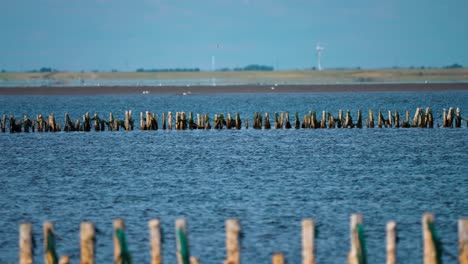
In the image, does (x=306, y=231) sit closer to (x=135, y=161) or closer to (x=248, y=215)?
(x=248, y=215)

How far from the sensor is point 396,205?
30.5 metres

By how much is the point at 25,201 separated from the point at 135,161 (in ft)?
49.5

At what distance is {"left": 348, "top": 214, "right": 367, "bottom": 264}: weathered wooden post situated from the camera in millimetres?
15969

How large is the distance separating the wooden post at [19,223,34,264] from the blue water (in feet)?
16.5

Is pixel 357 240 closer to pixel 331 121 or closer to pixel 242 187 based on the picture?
pixel 242 187

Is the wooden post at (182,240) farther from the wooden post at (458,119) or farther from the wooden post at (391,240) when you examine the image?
the wooden post at (458,119)

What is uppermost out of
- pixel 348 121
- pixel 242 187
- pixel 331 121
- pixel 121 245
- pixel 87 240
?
pixel 87 240

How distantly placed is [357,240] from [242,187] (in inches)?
773

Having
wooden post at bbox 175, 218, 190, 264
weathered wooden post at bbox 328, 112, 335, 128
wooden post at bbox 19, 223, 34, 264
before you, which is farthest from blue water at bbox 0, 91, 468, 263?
wooden post at bbox 175, 218, 190, 264

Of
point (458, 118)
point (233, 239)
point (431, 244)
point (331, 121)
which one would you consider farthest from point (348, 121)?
point (233, 239)

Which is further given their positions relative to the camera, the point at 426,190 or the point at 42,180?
the point at 42,180

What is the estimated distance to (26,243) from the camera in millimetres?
16781

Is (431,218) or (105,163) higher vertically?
(431,218)

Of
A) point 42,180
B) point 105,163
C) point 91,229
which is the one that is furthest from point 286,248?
point 105,163
